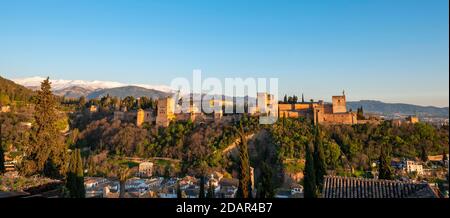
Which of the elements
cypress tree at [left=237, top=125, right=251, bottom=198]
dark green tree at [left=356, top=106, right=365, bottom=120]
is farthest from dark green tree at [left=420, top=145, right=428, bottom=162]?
cypress tree at [left=237, top=125, right=251, bottom=198]

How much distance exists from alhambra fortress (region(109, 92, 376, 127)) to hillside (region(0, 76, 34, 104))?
10.8 metres

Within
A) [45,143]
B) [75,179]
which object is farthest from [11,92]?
[75,179]

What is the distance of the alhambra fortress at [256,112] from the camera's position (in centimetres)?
2855

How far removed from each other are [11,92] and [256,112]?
2536cm

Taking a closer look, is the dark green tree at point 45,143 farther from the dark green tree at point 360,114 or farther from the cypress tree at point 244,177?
the dark green tree at point 360,114

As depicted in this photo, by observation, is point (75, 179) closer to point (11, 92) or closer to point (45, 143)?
point (45, 143)

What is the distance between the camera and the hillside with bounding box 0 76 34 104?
32.6 m

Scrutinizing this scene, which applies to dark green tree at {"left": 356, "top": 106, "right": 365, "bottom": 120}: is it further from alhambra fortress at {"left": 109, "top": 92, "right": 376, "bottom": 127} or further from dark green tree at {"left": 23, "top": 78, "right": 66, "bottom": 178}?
dark green tree at {"left": 23, "top": 78, "right": 66, "bottom": 178}

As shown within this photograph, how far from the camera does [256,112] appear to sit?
28.7 m

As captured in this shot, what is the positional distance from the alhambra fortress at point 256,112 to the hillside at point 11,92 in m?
10.8

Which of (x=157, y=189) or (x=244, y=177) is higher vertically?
(x=244, y=177)

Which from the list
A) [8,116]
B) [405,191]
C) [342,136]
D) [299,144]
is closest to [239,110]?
[299,144]

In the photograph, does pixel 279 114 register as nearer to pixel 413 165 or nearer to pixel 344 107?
pixel 344 107

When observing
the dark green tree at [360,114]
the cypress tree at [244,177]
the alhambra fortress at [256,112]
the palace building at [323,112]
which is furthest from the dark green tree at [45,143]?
the dark green tree at [360,114]
